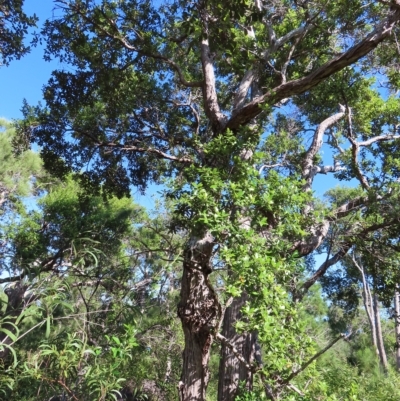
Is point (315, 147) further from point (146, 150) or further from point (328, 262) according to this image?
point (146, 150)

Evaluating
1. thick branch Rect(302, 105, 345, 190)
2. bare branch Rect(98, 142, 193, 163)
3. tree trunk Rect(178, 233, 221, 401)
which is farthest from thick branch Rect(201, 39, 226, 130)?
thick branch Rect(302, 105, 345, 190)

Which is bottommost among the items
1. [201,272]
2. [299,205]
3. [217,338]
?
[217,338]

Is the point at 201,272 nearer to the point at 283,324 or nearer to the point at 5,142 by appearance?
the point at 283,324

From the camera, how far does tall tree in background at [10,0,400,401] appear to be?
2855 mm

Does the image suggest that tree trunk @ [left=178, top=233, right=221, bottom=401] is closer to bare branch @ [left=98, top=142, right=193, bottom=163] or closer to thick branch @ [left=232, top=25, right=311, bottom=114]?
bare branch @ [left=98, top=142, right=193, bottom=163]

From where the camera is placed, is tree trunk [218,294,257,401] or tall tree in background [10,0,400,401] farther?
tree trunk [218,294,257,401]

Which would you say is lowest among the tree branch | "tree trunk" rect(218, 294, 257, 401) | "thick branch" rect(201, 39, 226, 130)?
"tree trunk" rect(218, 294, 257, 401)

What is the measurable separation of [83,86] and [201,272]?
351 centimetres

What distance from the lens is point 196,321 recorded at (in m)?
3.39

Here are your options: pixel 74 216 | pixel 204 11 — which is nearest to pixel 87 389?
pixel 204 11

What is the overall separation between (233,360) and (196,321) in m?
1.36

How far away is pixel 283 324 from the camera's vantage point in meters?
2.46

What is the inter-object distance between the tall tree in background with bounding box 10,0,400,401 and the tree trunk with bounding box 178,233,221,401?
0.01 meters

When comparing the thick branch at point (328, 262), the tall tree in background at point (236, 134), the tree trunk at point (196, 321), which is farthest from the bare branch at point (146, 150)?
the thick branch at point (328, 262)
